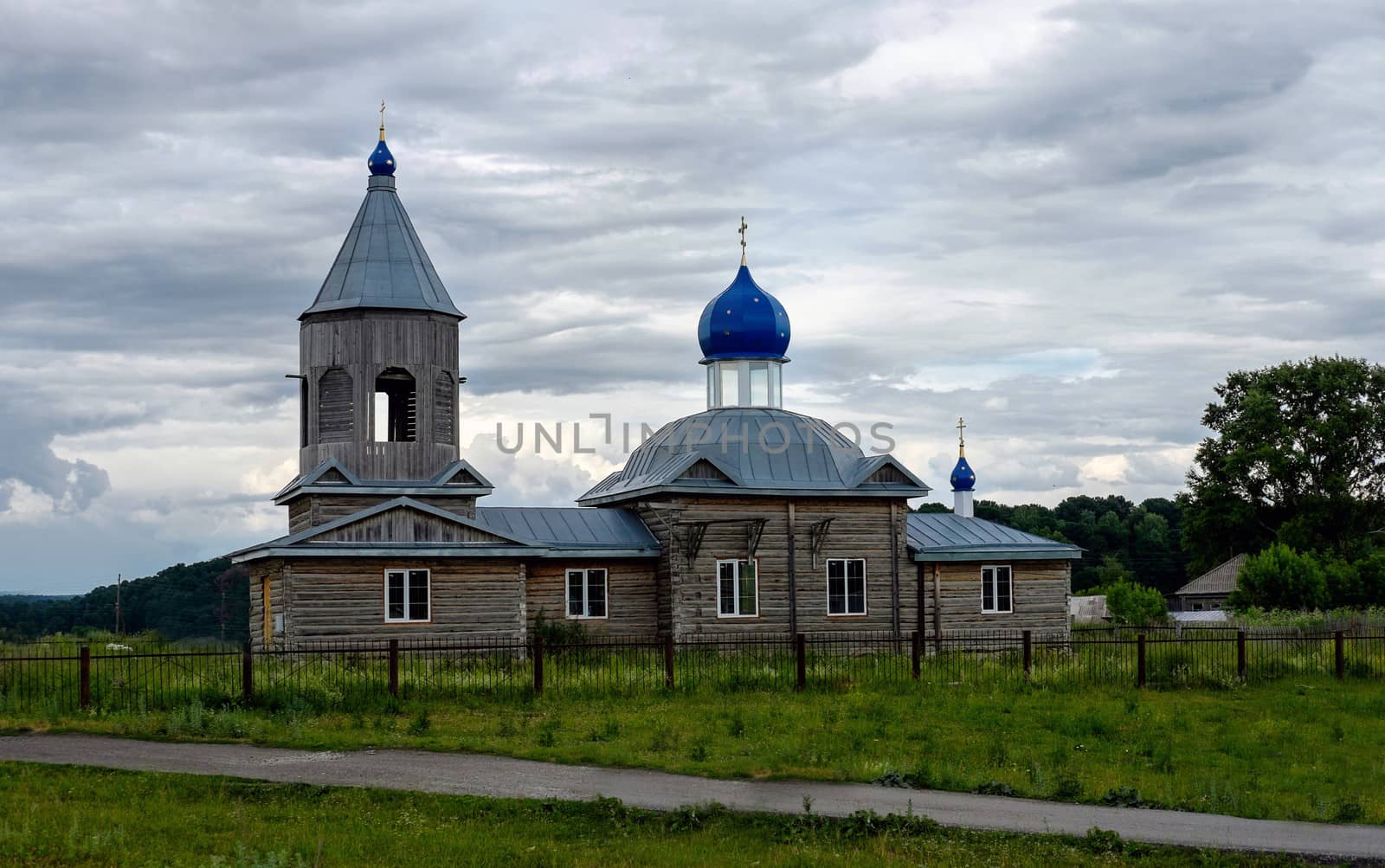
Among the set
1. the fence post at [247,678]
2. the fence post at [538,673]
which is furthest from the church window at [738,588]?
the fence post at [247,678]

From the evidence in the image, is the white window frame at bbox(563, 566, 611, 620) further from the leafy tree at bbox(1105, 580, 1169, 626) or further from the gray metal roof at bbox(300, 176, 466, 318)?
the leafy tree at bbox(1105, 580, 1169, 626)

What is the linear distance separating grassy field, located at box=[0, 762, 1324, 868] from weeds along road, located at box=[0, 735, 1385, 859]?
0.41 metres

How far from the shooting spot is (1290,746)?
1789 centimetres

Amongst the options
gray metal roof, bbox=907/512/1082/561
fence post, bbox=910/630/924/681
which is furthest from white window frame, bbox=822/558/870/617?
fence post, bbox=910/630/924/681

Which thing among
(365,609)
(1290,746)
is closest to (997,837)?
(1290,746)

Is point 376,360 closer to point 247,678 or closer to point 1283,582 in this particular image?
point 247,678

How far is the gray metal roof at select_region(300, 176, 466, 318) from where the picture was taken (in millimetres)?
29172

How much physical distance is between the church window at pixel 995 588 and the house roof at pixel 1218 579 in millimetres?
31644

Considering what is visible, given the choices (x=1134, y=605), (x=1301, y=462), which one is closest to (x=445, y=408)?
(x=1134, y=605)

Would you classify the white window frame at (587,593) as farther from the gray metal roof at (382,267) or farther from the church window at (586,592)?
the gray metal roof at (382,267)

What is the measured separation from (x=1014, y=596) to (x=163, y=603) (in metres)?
28.8

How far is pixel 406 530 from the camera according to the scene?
2678cm

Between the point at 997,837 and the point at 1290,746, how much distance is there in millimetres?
7556

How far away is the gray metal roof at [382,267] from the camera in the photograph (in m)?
29.2
